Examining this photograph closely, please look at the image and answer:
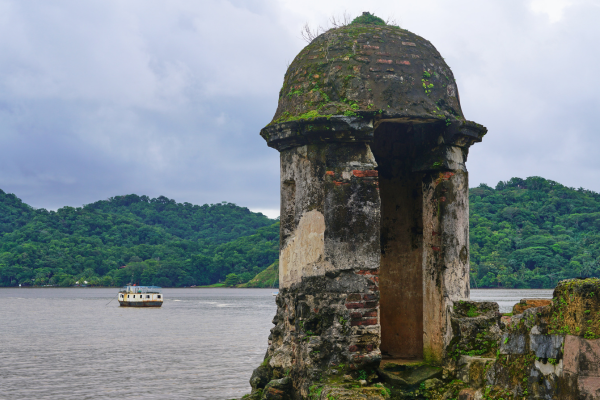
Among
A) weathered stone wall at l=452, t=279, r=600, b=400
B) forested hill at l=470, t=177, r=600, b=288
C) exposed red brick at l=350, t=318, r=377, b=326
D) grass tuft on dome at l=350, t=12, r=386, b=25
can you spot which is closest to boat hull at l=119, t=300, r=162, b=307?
forested hill at l=470, t=177, r=600, b=288

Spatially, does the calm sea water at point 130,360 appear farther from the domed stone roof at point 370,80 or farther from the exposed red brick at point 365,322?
the domed stone roof at point 370,80

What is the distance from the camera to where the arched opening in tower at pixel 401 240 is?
25.4ft

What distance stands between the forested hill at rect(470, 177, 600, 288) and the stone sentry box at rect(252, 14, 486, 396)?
7203 cm

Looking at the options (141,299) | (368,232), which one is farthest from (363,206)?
(141,299)

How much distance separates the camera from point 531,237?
3194 inches

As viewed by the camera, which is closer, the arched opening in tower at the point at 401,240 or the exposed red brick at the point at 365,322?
the exposed red brick at the point at 365,322

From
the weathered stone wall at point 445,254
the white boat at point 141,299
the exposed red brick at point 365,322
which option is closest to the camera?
the exposed red brick at point 365,322

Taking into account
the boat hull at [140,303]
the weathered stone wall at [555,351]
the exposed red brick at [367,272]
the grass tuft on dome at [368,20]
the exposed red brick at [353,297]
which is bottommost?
the boat hull at [140,303]

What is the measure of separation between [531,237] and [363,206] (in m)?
79.7

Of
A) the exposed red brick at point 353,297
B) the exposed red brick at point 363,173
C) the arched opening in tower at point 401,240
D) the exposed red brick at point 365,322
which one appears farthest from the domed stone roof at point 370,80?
the exposed red brick at point 365,322

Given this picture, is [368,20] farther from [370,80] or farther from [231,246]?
[231,246]

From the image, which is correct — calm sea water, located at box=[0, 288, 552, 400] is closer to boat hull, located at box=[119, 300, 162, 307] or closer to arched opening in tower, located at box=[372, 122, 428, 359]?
arched opening in tower, located at box=[372, 122, 428, 359]

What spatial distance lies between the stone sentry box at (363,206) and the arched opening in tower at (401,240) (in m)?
0.02

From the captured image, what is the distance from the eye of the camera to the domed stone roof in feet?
22.2
